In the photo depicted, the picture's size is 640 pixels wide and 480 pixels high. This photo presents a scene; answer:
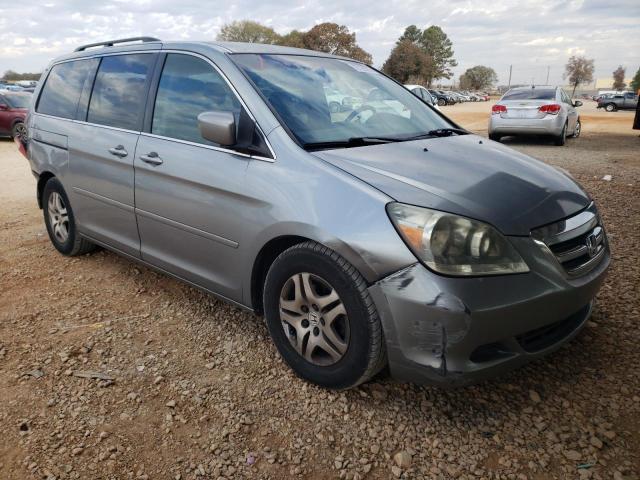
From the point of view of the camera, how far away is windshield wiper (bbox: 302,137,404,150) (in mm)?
2611

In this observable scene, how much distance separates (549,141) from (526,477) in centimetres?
1323

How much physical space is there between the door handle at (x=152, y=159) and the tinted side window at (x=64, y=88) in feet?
4.26

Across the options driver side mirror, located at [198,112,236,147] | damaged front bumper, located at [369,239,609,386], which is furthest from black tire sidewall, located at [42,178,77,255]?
damaged front bumper, located at [369,239,609,386]

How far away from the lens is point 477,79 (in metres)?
117

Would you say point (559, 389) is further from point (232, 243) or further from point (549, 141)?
point (549, 141)

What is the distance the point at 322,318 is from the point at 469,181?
0.96 metres

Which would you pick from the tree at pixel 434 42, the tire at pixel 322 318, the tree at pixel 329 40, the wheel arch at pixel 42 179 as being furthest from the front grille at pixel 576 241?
the tree at pixel 434 42

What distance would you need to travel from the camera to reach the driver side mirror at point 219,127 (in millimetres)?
2613

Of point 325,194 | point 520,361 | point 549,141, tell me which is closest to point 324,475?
point 520,361

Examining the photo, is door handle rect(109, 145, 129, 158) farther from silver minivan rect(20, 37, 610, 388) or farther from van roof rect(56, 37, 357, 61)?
van roof rect(56, 37, 357, 61)

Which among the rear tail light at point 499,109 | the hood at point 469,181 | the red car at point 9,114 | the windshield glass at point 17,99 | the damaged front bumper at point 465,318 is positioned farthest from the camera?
the windshield glass at point 17,99

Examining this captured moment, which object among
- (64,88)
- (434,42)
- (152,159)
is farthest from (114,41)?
(434,42)

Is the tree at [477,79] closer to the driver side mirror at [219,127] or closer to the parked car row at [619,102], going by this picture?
the parked car row at [619,102]

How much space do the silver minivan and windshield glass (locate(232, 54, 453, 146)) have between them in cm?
1
